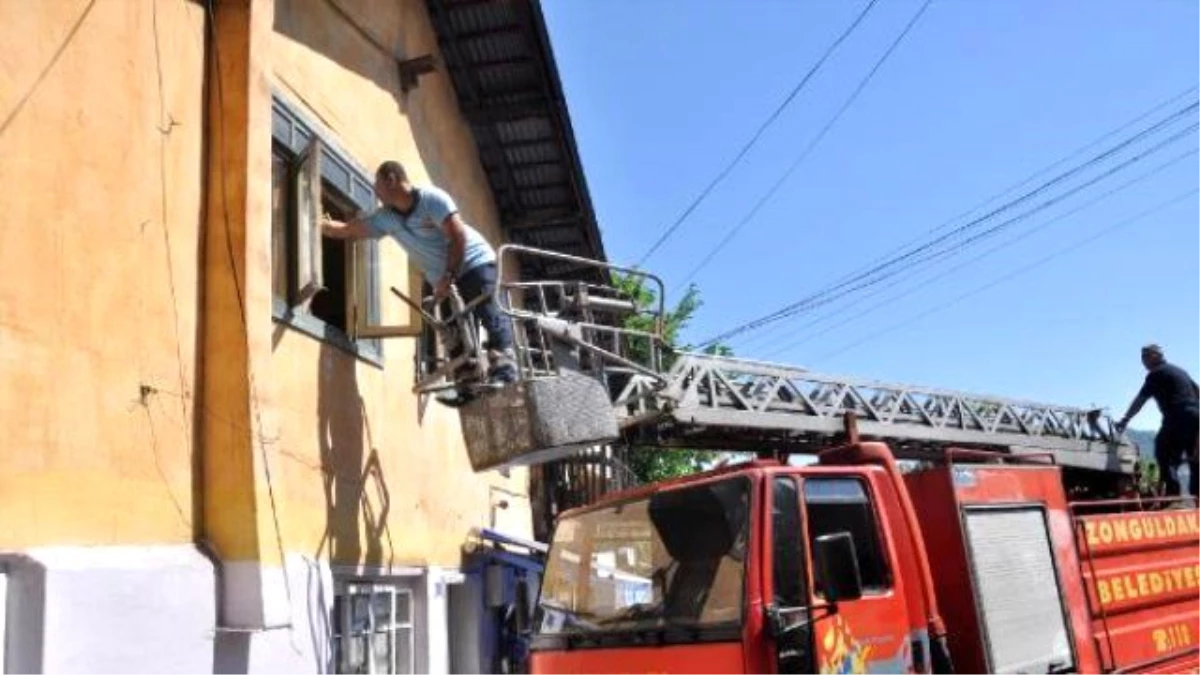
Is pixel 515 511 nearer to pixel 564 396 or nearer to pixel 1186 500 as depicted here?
pixel 564 396

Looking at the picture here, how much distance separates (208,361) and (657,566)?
92.3 inches

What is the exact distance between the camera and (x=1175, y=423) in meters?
9.66

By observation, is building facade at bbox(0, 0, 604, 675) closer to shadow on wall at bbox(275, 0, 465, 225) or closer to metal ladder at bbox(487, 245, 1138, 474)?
shadow on wall at bbox(275, 0, 465, 225)

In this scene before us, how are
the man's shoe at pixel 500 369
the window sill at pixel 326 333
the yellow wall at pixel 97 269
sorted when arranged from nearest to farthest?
the yellow wall at pixel 97 269 < the window sill at pixel 326 333 < the man's shoe at pixel 500 369

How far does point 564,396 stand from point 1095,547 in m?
3.20

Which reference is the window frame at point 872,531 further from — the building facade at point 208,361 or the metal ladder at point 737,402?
the building facade at point 208,361

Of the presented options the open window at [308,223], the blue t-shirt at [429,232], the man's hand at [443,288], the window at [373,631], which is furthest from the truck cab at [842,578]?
the open window at [308,223]

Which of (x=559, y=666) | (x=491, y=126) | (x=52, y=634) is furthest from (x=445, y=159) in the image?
(x=52, y=634)

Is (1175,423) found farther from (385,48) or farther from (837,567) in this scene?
(385,48)

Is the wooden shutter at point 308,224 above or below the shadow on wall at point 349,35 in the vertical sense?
below

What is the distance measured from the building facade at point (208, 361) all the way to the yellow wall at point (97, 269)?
1cm

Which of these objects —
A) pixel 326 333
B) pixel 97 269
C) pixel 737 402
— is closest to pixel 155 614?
pixel 97 269

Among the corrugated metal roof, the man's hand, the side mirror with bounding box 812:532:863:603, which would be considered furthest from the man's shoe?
the corrugated metal roof

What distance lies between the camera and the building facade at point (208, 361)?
425cm
